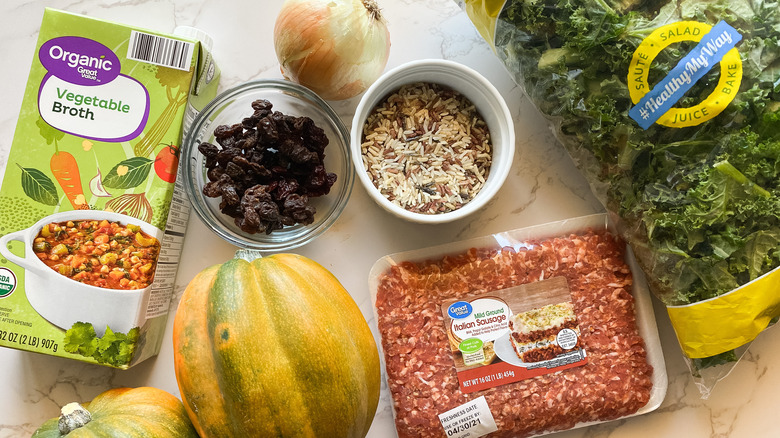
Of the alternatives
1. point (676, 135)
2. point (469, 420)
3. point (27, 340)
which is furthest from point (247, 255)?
point (676, 135)

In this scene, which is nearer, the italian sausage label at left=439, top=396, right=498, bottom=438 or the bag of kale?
the bag of kale

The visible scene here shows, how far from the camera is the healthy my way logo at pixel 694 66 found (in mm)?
996

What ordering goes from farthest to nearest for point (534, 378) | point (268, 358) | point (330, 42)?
point (534, 378) < point (330, 42) < point (268, 358)

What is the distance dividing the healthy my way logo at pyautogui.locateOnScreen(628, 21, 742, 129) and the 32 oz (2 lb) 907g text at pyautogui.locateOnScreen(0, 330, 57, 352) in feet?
3.95

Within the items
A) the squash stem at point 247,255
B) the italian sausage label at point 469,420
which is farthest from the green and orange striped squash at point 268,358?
the italian sausage label at point 469,420

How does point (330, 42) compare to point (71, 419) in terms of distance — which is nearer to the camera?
point (71, 419)

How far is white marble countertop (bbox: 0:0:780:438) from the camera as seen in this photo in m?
1.27

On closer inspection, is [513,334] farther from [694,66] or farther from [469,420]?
[694,66]

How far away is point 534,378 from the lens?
1216 millimetres

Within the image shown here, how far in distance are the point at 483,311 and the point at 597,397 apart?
30 cm

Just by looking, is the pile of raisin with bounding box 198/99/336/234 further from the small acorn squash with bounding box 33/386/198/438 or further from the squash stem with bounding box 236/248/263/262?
the small acorn squash with bounding box 33/386/198/438

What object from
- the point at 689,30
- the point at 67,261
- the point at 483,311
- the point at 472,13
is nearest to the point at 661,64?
the point at 689,30

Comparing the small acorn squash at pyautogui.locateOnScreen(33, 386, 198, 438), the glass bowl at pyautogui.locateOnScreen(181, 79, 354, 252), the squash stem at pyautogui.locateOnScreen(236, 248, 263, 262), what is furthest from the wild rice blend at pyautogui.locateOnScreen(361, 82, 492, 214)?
the small acorn squash at pyautogui.locateOnScreen(33, 386, 198, 438)

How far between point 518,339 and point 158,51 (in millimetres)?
943
